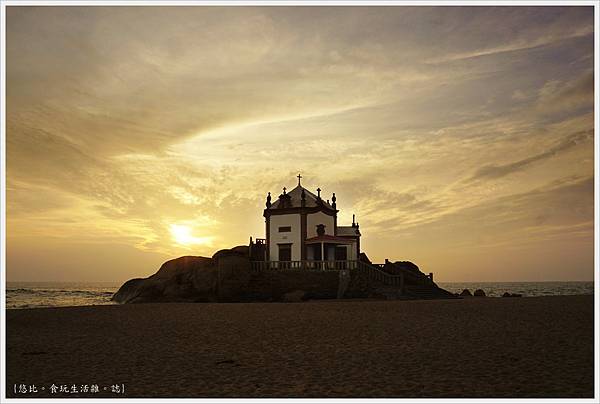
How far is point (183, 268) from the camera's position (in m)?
50.3

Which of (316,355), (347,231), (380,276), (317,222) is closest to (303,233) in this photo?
(317,222)

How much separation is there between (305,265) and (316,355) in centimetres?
3092

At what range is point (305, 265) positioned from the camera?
4506 centimetres

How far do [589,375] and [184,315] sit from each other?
18.5 m

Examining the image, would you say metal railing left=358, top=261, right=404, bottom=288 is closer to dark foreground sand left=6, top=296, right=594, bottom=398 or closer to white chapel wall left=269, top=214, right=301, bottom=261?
white chapel wall left=269, top=214, right=301, bottom=261

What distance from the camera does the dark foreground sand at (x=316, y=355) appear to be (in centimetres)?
1067

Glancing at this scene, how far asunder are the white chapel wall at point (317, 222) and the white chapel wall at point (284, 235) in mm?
871

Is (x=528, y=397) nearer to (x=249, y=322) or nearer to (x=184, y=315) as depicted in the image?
(x=249, y=322)

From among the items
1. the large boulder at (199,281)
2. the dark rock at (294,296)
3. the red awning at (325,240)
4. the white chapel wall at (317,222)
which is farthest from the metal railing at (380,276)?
the large boulder at (199,281)

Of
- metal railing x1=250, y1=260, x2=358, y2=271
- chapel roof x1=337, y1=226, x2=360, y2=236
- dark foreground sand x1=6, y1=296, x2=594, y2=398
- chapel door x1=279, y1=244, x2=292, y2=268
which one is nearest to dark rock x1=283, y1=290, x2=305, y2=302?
metal railing x1=250, y1=260, x2=358, y2=271

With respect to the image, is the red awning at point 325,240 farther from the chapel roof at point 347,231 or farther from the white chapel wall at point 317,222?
the chapel roof at point 347,231

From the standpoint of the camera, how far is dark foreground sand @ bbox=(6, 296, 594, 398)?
10672 mm

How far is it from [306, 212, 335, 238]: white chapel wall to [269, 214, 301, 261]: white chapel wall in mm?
871

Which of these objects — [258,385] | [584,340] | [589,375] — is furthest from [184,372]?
[584,340]
